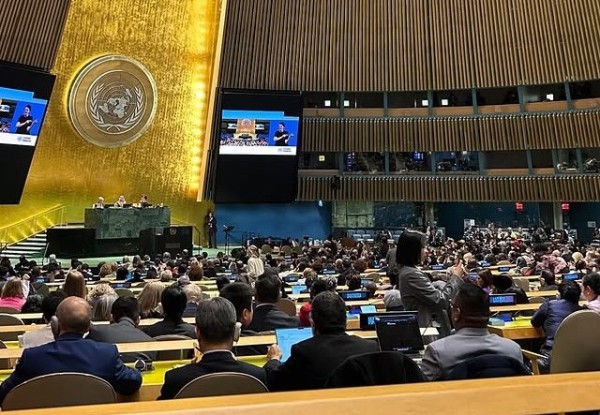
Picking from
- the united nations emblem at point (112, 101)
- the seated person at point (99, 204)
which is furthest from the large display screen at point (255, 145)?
the seated person at point (99, 204)

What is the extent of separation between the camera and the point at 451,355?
2.56m

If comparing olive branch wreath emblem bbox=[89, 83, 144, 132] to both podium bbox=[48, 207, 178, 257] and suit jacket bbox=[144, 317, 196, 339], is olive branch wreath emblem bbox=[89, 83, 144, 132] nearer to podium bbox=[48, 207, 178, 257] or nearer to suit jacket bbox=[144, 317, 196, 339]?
podium bbox=[48, 207, 178, 257]

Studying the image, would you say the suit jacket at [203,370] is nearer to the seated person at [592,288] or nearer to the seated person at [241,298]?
the seated person at [241,298]

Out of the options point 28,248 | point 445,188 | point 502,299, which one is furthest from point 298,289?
point 445,188

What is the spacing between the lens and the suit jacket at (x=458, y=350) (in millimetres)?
2545

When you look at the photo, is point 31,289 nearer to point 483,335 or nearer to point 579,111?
point 483,335

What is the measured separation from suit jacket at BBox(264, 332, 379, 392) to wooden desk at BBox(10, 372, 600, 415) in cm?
104

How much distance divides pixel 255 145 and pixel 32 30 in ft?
24.4

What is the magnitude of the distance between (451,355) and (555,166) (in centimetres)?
1896

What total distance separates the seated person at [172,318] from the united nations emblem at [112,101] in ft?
46.8

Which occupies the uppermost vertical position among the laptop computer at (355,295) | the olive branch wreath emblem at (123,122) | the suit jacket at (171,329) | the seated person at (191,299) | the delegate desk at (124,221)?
the olive branch wreath emblem at (123,122)

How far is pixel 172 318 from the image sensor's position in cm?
412

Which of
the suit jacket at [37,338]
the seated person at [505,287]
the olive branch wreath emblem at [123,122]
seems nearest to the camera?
the suit jacket at [37,338]

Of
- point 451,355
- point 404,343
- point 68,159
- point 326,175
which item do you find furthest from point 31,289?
point 326,175
